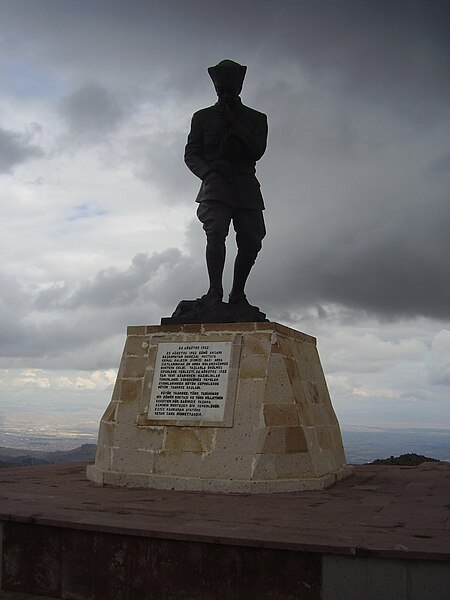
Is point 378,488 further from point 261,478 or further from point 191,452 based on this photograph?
point 191,452

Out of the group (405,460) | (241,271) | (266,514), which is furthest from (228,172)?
(405,460)

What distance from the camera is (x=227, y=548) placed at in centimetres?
411

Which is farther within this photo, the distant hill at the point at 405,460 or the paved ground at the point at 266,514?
the distant hill at the point at 405,460

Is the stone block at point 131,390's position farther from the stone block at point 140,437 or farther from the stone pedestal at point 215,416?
the stone block at point 140,437

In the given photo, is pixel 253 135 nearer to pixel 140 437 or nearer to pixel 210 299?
pixel 210 299

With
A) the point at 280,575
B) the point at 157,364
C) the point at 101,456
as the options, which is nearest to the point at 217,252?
the point at 157,364

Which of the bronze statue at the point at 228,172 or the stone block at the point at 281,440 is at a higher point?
the bronze statue at the point at 228,172

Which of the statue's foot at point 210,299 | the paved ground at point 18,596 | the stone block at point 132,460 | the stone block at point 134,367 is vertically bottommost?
the paved ground at point 18,596

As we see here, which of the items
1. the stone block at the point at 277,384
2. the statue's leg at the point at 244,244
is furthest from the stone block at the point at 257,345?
the statue's leg at the point at 244,244

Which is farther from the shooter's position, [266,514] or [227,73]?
[227,73]

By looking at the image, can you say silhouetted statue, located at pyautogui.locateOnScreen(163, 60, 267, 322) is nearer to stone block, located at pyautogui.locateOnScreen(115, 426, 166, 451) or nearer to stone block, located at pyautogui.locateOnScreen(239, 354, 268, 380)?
stone block, located at pyautogui.locateOnScreen(239, 354, 268, 380)

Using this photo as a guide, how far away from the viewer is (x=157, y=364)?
26.0 feet

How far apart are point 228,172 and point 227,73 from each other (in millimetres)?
1331

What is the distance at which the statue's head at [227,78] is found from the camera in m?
8.48
